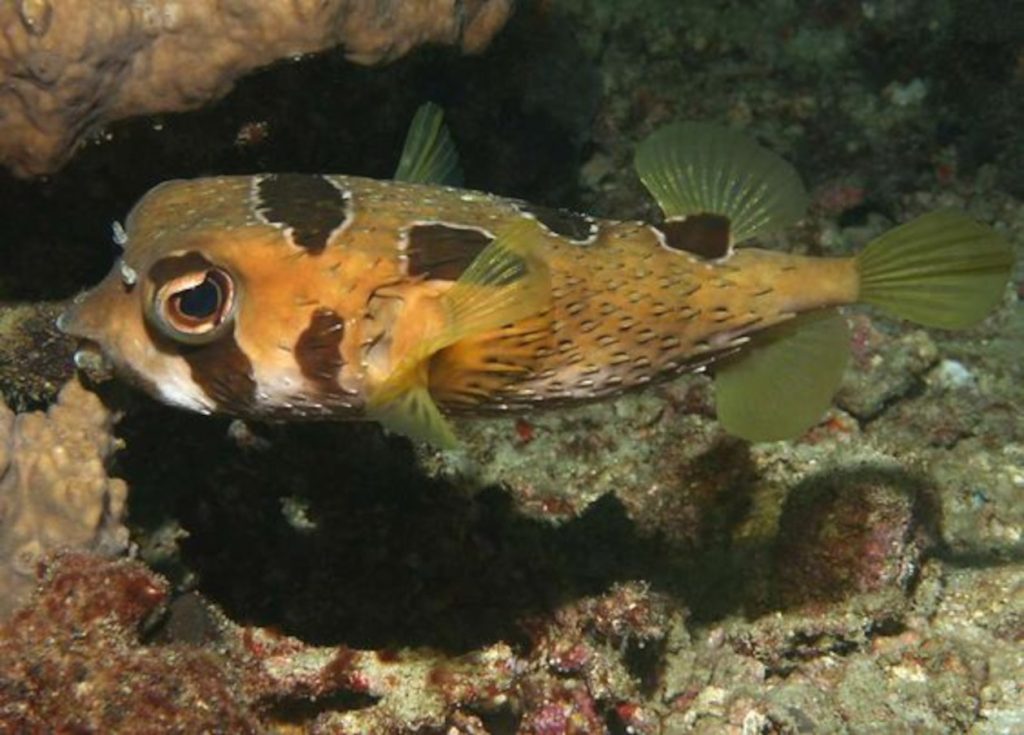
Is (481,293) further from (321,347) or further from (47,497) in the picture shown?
(47,497)

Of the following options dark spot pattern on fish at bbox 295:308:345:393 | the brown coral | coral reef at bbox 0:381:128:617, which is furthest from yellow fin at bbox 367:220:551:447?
the brown coral

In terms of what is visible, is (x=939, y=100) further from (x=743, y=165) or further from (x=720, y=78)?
(x=743, y=165)

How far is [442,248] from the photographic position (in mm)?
2900

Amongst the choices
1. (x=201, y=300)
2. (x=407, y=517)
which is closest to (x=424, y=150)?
(x=201, y=300)

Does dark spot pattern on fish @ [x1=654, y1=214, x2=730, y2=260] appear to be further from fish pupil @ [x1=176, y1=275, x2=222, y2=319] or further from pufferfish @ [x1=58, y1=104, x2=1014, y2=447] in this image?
fish pupil @ [x1=176, y1=275, x2=222, y2=319]

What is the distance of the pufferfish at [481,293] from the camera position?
2770 mm

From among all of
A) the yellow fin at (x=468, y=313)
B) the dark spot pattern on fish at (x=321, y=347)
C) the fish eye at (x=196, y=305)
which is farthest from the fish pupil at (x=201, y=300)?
the yellow fin at (x=468, y=313)

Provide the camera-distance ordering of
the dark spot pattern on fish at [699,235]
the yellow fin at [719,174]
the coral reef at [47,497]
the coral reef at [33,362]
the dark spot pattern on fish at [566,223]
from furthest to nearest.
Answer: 1. the coral reef at [33,362]
2. the yellow fin at [719,174]
3. the dark spot pattern on fish at [699,235]
4. the dark spot pattern on fish at [566,223]
5. the coral reef at [47,497]

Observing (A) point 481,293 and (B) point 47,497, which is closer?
(A) point 481,293

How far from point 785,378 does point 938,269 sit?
0.63m

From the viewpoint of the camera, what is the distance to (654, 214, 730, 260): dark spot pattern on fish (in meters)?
3.31

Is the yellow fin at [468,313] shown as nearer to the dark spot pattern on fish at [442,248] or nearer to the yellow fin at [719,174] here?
the dark spot pattern on fish at [442,248]

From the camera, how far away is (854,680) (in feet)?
13.6

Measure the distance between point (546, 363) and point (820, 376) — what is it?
1.10 metres
